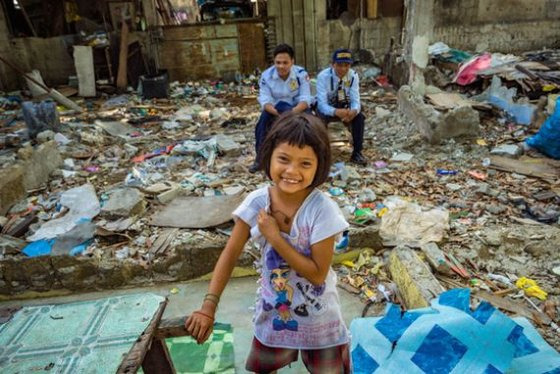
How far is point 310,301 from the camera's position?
5.24 feet

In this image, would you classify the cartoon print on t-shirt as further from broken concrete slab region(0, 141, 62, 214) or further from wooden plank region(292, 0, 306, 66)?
wooden plank region(292, 0, 306, 66)

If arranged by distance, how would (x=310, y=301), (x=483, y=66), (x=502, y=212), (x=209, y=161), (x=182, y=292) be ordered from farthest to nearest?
(x=483, y=66) → (x=209, y=161) → (x=502, y=212) → (x=182, y=292) → (x=310, y=301)

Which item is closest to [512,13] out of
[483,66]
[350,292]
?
[483,66]

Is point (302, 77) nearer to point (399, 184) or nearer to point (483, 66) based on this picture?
point (399, 184)

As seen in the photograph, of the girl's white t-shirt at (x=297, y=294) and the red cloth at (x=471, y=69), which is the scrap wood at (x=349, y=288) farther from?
the red cloth at (x=471, y=69)

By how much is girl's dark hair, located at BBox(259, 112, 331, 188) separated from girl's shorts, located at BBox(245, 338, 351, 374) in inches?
28.5

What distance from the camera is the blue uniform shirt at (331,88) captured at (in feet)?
17.9

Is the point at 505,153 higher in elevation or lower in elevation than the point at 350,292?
higher

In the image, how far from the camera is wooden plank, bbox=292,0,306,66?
11312mm

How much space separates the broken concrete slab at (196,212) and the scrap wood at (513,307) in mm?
2326

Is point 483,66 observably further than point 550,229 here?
Yes

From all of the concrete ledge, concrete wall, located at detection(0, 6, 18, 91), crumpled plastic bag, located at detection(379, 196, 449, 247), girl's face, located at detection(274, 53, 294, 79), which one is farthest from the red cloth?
concrete wall, located at detection(0, 6, 18, 91)

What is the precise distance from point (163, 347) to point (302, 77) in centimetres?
432

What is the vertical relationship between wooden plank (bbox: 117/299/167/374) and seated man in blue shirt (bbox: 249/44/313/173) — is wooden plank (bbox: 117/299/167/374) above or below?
below
